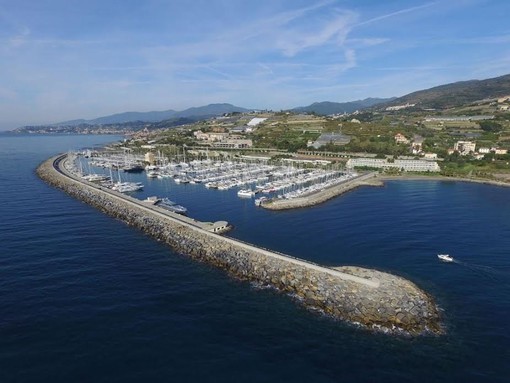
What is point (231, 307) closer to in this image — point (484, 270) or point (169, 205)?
point (484, 270)

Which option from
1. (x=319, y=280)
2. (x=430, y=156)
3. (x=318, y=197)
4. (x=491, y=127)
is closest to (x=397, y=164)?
(x=430, y=156)

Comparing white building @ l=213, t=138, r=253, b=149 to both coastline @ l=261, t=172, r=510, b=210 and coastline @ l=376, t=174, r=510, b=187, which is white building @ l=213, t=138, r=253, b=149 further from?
coastline @ l=376, t=174, r=510, b=187

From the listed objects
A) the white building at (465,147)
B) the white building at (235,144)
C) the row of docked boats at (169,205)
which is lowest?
the row of docked boats at (169,205)

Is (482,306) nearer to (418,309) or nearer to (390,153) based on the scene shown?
Result: (418,309)

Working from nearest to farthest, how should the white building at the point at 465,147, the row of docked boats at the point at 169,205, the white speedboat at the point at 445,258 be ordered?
the white speedboat at the point at 445,258 < the row of docked boats at the point at 169,205 < the white building at the point at 465,147

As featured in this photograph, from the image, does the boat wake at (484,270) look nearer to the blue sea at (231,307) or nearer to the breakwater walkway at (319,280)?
the blue sea at (231,307)

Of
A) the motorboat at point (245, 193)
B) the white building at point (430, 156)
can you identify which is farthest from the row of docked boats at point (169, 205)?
the white building at point (430, 156)

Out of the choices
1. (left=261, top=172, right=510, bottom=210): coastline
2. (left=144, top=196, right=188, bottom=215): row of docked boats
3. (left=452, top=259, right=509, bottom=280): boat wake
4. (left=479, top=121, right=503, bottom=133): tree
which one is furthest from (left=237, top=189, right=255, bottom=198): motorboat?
(left=479, top=121, right=503, bottom=133): tree
